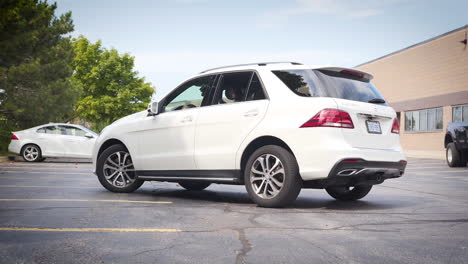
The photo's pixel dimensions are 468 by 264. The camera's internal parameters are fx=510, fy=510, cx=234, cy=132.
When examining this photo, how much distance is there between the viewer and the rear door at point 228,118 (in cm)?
676

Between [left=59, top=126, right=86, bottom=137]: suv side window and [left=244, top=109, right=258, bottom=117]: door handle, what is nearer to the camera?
[left=244, top=109, right=258, bottom=117]: door handle

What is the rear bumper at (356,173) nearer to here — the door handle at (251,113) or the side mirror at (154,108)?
the door handle at (251,113)

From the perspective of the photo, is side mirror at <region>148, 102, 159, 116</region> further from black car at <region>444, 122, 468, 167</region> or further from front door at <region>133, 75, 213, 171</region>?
black car at <region>444, 122, 468, 167</region>

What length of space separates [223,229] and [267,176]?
5.29 ft

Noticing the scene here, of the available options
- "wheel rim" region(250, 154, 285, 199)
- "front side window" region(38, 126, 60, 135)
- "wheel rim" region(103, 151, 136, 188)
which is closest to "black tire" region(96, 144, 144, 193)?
"wheel rim" region(103, 151, 136, 188)

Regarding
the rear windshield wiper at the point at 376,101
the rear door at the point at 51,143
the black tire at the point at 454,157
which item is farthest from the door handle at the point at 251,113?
→ the rear door at the point at 51,143

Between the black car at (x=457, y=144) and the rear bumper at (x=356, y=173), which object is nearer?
the rear bumper at (x=356, y=173)

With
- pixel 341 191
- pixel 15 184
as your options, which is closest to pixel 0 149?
pixel 15 184

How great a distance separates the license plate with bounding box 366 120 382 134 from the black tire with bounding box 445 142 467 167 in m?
11.9

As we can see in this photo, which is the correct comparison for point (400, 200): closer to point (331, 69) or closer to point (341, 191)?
point (341, 191)

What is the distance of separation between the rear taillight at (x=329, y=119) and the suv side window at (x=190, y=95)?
1888 millimetres

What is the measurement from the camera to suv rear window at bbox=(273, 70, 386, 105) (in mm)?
6453

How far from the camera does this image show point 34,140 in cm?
1883

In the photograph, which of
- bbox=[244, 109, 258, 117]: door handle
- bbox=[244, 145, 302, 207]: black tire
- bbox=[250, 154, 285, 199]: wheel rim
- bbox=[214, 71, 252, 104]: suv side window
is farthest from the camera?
bbox=[214, 71, 252, 104]: suv side window
